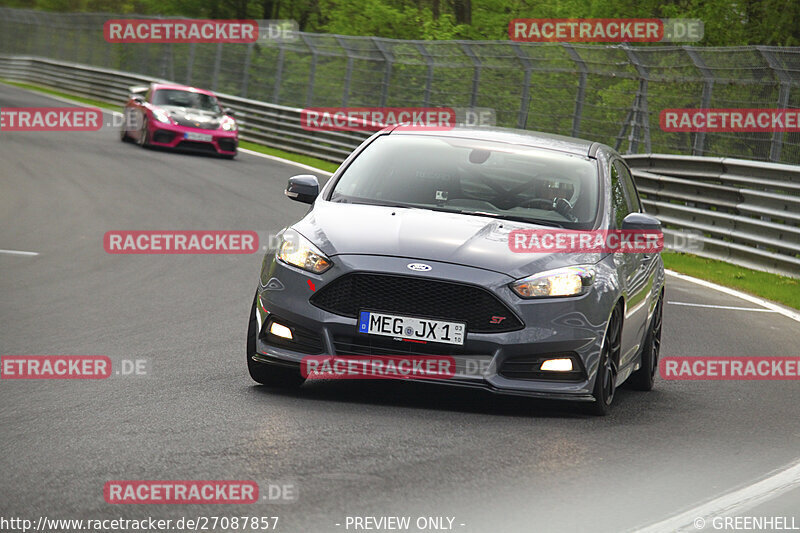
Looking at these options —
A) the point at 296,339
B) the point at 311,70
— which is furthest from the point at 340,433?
the point at 311,70

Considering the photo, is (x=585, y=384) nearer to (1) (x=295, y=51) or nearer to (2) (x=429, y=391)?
(2) (x=429, y=391)

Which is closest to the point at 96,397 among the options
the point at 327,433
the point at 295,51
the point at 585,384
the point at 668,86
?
the point at 327,433

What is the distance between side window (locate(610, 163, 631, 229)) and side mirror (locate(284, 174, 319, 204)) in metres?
1.78

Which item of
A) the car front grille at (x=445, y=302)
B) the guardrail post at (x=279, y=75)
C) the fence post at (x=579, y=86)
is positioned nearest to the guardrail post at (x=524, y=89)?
the fence post at (x=579, y=86)

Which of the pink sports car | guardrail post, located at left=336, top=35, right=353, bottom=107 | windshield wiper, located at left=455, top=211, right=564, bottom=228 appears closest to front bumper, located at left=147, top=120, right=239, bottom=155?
the pink sports car

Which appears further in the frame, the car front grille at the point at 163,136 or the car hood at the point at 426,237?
the car front grille at the point at 163,136

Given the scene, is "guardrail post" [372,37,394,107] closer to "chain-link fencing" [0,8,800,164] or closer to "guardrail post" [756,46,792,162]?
"chain-link fencing" [0,8,800,164]

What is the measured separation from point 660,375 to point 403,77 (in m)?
21.4

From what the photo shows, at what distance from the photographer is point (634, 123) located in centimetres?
2225

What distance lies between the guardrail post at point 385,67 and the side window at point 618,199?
72.0ft

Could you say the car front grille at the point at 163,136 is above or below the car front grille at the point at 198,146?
above

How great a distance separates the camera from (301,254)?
701cm

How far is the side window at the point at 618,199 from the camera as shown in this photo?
795cm
